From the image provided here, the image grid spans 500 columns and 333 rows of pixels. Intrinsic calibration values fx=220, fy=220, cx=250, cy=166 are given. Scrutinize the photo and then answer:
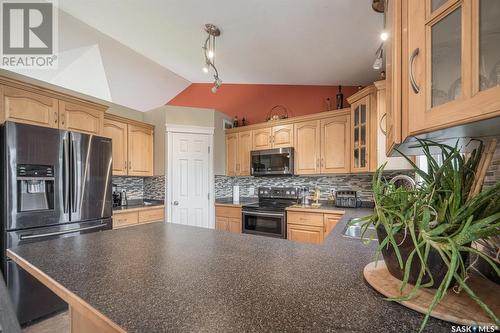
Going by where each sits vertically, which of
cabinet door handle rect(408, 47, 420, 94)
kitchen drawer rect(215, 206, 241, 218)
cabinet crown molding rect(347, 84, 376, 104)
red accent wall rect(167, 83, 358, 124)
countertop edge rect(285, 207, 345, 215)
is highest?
red accent wall rect(167, 83, 358, 124)

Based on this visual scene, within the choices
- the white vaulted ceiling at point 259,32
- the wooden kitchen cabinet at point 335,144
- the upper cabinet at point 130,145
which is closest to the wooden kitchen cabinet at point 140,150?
the upper cabinet at point 130,145

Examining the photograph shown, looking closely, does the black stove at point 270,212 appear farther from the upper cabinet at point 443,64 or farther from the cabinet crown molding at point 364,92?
the upper cabinet at point 443,64

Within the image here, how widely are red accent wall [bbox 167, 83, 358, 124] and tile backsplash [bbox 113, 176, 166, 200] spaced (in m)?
1.55

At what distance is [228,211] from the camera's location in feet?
11.6

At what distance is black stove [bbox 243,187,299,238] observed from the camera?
302 cm

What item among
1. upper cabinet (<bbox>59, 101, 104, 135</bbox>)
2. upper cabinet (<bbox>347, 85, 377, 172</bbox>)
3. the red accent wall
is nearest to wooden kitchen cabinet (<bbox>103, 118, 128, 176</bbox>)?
upper cabinet (<bbox>59, 101, 104, 135</bbox>)

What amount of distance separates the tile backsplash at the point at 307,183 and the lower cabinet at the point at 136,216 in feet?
3.24

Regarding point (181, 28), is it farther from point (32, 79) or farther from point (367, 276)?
point (367, 276)

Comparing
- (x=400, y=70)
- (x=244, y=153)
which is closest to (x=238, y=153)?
(x=244, y=153)

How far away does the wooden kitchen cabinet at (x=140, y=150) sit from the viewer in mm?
3305

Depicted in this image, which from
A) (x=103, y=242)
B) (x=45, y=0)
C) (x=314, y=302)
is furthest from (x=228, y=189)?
(x=314, y=302)

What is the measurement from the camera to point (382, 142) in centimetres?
238

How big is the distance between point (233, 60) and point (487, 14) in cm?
269

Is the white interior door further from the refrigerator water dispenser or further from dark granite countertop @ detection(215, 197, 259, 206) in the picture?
the refrigerator water dispenser
